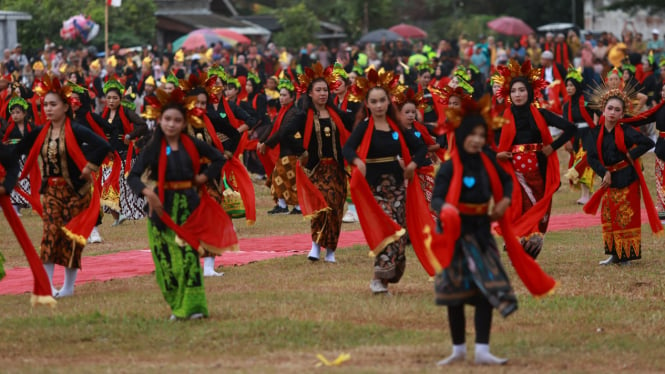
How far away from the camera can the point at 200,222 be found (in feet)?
33.3

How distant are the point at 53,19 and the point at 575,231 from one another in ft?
101

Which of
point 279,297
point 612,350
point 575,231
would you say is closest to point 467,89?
point 575,231

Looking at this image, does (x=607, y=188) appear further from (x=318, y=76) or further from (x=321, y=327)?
(x=321, y=327)

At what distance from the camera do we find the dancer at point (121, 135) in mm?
16844

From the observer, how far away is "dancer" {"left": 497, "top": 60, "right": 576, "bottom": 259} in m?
12.6

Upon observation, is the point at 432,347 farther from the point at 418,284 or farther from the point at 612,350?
the point at 418,284

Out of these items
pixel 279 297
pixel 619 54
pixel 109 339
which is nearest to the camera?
pixel 109 339

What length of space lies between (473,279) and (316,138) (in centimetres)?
538

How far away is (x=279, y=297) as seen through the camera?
1113cm

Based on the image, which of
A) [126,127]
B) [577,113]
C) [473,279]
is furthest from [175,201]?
[577,113]

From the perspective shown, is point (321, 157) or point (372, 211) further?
point (321, 157)

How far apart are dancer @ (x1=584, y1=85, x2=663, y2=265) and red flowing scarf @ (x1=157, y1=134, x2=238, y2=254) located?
4.50 meters

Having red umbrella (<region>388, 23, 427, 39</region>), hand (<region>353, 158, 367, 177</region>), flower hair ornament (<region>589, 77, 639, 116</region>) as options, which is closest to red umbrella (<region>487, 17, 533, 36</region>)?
red umbrella (<region>388, 23, 427, 39</region>)

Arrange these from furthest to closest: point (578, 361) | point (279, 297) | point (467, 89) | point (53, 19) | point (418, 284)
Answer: point (53, 19)
point (467, 89)
point (418, 284)
point (279, 297)
point (578, 361)
